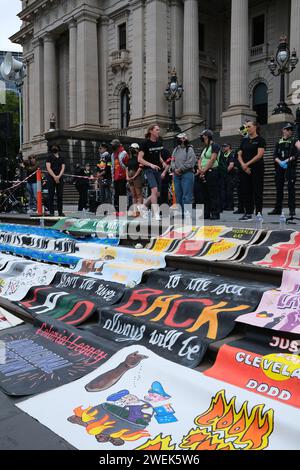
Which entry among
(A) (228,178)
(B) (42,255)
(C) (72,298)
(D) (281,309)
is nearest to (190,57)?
(A) (228,178)

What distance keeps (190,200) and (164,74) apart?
2675cm

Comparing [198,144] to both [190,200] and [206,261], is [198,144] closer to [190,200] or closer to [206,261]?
[190,200]

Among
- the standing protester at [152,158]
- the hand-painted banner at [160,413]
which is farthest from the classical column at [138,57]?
the hand-painted banner at [160,413]

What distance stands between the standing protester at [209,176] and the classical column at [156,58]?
24.1m

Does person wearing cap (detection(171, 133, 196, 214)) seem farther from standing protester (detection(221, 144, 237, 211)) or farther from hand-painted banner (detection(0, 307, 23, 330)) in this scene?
hand-painted banner (detection(0, 307, 23, 330))

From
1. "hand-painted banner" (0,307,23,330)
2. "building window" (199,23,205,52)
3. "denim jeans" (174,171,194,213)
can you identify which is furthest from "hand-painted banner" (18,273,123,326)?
"building window" (199,23,205,52)

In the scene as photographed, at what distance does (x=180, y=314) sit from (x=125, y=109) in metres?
36.3

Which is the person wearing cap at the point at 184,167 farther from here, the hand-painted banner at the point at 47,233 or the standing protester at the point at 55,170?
the standing protester at the point at 55,170

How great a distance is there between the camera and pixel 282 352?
3342mm

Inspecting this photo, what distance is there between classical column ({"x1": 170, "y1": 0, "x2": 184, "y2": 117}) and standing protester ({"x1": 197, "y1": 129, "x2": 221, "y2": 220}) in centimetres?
2503

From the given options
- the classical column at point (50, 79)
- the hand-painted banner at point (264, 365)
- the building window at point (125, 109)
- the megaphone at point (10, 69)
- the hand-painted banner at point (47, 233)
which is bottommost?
the hand-painted banner at point (264, 365)

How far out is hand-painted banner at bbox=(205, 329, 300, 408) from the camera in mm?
2893

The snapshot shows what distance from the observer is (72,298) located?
16.8ft

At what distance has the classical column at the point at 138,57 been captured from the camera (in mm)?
34188
